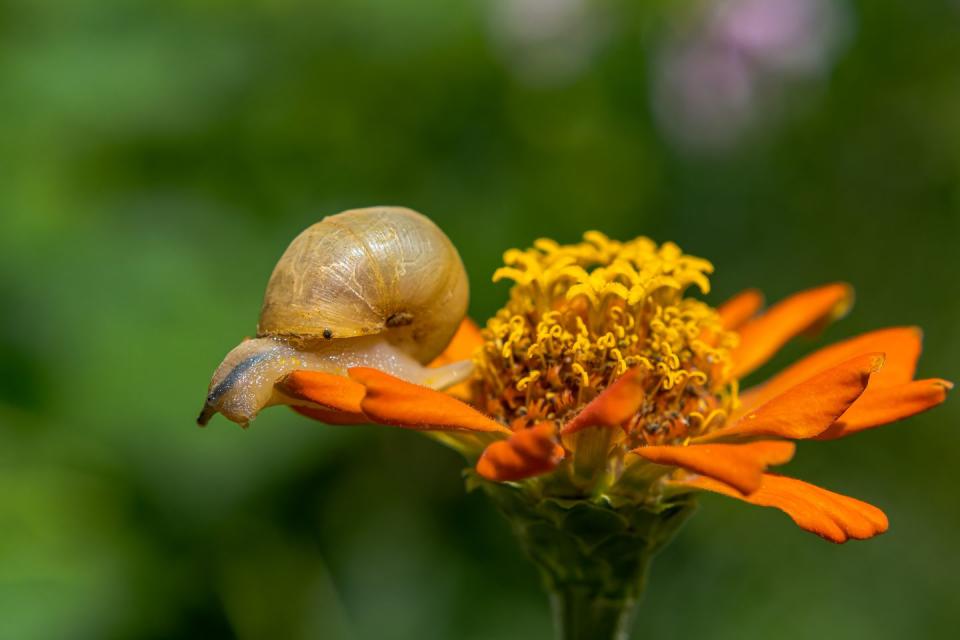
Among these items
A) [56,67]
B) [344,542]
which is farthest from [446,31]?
[344,542]

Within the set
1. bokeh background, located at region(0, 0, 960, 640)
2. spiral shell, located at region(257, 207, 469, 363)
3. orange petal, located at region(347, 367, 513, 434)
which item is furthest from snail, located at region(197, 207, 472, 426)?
bokeh background, located at region(0, 0, 960, 640)

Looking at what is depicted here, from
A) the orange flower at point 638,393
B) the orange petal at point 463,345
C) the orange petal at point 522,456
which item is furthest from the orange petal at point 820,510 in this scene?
the orange petal at point 463,345

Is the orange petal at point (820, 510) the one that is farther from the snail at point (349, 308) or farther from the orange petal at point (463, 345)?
the orange petal at point (463, 345)

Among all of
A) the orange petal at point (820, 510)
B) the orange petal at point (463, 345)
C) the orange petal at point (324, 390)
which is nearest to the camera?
the orange petal at point (820, 510)

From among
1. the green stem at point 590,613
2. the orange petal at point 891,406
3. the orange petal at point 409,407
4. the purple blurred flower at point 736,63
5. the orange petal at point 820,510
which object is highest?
the purple blurred flower at point 736,63

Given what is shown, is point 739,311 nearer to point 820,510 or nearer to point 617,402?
point 820,510

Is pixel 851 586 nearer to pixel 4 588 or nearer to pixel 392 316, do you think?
pixel 392 316

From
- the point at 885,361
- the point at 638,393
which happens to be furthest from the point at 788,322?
the point at 638,393
